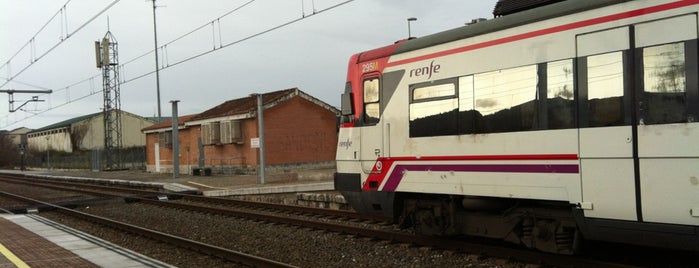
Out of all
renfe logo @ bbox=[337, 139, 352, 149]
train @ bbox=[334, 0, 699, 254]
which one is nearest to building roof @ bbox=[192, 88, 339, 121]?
renfe logo @ bbox=[337, 139, 352, 149]

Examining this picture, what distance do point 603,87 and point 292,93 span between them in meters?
26.8

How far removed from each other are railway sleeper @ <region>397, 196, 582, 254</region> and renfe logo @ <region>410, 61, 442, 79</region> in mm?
1799

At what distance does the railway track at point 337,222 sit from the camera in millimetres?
7434

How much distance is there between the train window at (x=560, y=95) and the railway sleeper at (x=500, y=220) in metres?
1.02

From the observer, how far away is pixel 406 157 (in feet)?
26.7

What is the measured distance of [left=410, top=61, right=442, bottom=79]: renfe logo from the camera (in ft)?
25.5

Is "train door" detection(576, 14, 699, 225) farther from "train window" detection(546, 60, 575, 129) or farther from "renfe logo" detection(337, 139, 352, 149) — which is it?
"renfe logo" detection(337, 139, 352, 149)

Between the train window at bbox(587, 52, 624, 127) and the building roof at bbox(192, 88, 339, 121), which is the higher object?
the building roof at bbox(192, 88, 339, 121)

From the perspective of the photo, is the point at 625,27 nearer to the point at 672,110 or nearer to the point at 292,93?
the point at 672,110

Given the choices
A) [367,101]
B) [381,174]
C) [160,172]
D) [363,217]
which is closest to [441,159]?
[381,174]

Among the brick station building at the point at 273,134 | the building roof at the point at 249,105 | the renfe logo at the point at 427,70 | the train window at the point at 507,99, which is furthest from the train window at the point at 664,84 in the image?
the brick station building at the point at 273,134

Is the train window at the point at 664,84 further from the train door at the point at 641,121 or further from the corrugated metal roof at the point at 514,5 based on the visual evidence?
the corrugated metal roof at the point at 514,5

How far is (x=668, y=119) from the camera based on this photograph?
5.30 metres

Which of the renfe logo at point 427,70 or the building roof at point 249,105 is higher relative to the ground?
the building roof at point 249,105
